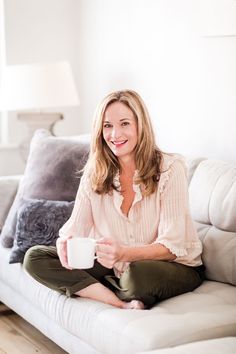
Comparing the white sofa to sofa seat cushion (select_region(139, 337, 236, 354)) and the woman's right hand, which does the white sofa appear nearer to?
sofa seat cushion (select_region(139, 337, 236, 354))

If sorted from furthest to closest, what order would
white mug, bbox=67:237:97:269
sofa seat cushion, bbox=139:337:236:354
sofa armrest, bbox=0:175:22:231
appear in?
1. sofa armrest, bbox=0:175:22:231
2. white mug, bbox=67:237:97:269
3. sofa seat cushion, bbox=139:337:236:354

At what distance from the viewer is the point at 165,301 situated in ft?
8.13

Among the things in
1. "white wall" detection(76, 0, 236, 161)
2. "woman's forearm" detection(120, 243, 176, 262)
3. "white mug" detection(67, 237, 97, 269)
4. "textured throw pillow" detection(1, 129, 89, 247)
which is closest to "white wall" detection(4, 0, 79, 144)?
"white wall" detection(76, 0, 236, 161)

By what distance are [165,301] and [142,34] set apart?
1840 millimetres

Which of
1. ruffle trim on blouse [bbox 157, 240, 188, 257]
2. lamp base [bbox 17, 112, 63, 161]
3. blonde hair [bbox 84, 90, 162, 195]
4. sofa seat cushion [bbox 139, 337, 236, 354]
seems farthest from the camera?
lamp base [bbox 17, 112, 63, 161]

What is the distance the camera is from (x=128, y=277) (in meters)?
2.46

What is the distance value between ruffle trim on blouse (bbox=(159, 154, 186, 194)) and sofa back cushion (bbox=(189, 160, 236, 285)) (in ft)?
0.59

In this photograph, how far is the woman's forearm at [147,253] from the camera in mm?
2473

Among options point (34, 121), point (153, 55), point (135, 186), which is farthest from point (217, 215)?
point (34, 121)

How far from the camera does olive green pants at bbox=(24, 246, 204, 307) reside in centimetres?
244

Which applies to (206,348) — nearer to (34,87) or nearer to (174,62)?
(174,62)

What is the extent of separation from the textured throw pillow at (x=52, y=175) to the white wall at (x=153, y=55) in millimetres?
570

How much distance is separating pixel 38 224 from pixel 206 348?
1.29 meters

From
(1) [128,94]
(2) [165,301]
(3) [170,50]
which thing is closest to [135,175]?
(1) [128,94]
